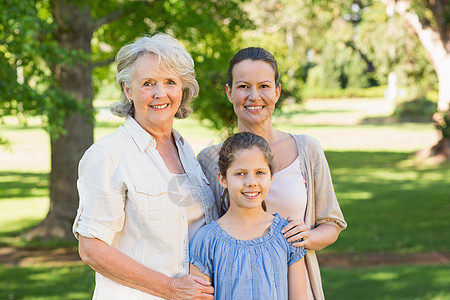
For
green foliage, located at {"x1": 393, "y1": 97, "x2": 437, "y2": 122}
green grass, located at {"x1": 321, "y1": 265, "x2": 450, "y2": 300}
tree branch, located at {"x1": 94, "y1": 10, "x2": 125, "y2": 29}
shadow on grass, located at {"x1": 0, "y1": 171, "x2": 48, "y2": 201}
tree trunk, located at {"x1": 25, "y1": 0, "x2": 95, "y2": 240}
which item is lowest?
shadow on grass, located at {"x1": 0, "y1": 171, "x2": 48, "y2": 201}

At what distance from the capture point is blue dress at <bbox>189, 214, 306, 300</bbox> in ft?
8.84

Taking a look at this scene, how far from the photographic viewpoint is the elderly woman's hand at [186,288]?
Result: 2.61m

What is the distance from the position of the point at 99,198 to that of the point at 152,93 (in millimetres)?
553

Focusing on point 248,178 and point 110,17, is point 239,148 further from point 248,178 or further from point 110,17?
point 110,17

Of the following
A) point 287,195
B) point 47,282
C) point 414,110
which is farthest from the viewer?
point 414,110

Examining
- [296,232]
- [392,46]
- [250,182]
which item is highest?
[392,46]

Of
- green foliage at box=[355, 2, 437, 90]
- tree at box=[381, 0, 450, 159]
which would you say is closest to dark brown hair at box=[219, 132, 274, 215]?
tree at box=[381, 0, 450, 159]

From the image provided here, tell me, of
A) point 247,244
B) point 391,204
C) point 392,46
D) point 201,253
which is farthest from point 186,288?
point 392,46

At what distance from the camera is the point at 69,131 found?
36.9 ft

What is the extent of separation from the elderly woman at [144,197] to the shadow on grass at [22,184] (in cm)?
1519

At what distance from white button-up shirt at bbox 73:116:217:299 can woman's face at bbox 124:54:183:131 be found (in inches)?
3.2

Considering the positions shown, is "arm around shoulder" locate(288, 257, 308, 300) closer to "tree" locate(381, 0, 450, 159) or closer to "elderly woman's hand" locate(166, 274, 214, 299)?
"elderly woman's hand" locate(166, 274, 214, 299)

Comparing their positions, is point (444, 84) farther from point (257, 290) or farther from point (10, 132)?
point (10, 132)

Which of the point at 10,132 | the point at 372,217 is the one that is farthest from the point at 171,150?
the point at 10,132
